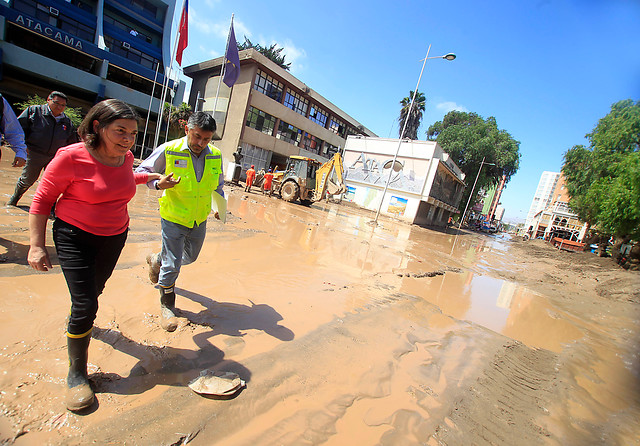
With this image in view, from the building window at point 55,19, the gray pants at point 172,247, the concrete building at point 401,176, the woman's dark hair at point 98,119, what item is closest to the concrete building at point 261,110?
the concrete building at point 401,176

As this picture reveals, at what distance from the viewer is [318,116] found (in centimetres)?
3194

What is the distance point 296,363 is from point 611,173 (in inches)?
1084

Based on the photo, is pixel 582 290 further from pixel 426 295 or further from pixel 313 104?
pixel 313 104

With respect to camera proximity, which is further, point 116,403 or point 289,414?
point 289,414

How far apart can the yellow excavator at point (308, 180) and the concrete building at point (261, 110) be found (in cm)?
756

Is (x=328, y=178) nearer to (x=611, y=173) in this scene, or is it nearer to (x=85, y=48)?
(x=611, y=173)

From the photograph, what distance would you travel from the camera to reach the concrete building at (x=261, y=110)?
23.4 meters

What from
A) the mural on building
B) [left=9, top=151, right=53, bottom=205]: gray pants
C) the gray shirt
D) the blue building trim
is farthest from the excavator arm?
the blue building trim

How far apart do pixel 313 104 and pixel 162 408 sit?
1259 inches

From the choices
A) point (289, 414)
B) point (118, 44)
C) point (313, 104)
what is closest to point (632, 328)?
point (289, 414)

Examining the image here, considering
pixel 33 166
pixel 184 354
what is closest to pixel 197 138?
pixel 184 354

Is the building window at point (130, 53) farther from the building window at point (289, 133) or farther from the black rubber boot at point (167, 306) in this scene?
the black rubber boot at point (167, 306)

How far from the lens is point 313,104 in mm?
30500

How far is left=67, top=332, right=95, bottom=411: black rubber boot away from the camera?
1597 millimetres
